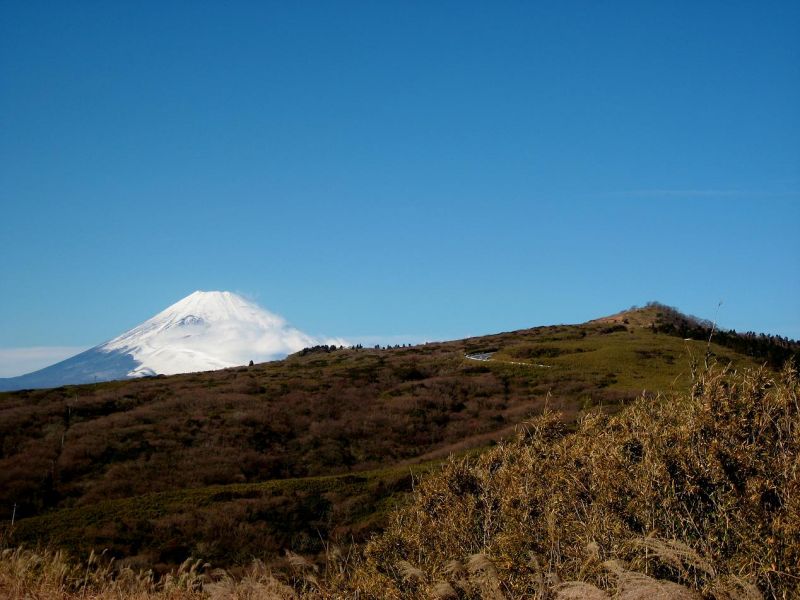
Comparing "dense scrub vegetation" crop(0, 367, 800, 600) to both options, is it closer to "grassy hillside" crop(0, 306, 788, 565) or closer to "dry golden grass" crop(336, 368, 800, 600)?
"dry golden grass" crop(336, 368, 800, 600)

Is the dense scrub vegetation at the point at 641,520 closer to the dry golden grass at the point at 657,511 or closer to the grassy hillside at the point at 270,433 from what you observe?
the dry golden grass at the point at 657,511

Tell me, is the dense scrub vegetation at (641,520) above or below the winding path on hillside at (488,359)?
below

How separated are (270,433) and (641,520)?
5083 centimetres

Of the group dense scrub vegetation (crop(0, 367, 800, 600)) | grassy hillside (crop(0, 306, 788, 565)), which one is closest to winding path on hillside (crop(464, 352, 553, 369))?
grassy hillside (crop(0, 306, 788, 565))

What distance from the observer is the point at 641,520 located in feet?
30.5

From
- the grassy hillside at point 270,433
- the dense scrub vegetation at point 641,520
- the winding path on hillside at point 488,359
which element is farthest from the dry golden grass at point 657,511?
the winding path on hillside at point 488,359

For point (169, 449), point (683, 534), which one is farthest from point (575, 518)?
point (169, 449)

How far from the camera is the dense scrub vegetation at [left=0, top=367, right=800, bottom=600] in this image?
727 centimetres

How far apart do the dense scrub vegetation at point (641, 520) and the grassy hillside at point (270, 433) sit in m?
9.07

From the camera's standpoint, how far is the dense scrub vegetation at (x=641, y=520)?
23.9 ft

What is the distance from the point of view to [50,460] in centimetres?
4841

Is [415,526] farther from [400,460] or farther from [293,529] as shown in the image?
[400,460]

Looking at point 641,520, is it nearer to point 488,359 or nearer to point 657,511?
point 657,511

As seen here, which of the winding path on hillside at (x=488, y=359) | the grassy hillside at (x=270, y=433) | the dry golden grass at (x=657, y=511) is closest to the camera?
the dry golden grass at (x=657, y=511)
